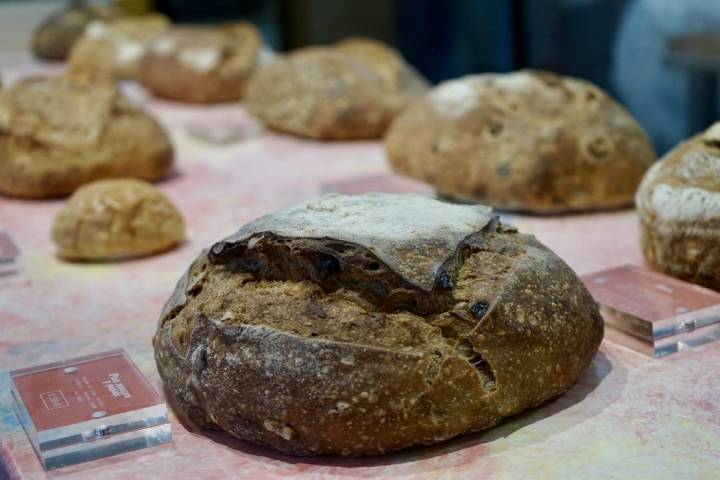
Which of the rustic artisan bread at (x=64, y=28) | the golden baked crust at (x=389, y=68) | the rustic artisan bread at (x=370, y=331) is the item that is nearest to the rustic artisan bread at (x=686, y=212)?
the rustic artisan bread at (x=370, y=331)

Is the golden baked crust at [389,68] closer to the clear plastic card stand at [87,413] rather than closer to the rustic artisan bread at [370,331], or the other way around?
the rustic artisan bread at [370,331]

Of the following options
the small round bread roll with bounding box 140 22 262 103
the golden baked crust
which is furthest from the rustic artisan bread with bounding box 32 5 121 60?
the golden baked crust

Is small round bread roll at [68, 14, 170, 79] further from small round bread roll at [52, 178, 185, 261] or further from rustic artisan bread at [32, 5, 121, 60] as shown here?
small round bread roll at [52, 178, 185, 261]

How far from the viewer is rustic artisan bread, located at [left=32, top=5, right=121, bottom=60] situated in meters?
6.16

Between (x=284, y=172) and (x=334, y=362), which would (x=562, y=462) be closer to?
(x=334, y=362)

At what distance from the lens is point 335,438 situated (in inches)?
64.3

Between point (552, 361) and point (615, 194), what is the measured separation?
4.41 feet

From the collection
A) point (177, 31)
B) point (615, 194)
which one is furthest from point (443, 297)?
point (177, 31)

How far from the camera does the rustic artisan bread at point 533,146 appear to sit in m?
2.98

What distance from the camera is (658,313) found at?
6.70 feet

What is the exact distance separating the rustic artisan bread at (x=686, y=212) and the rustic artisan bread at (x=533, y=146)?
0.58m

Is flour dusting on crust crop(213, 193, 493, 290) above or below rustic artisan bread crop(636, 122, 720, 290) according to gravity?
above

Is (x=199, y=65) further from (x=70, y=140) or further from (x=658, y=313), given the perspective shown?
(x=658, y=313)

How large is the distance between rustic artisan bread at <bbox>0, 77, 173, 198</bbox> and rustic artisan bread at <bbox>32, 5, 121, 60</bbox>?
2.60m
